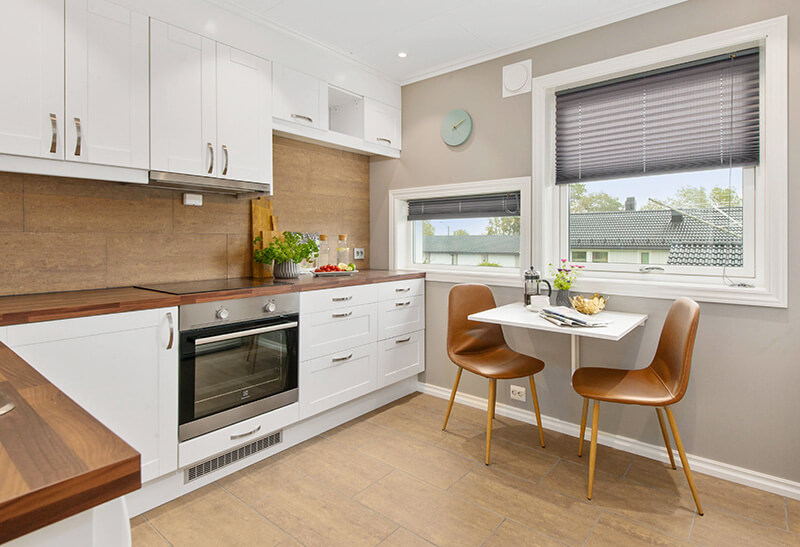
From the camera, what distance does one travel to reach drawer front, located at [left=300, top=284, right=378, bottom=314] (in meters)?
2.63

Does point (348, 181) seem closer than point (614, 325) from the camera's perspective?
No

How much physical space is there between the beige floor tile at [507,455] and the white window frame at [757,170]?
1039mm

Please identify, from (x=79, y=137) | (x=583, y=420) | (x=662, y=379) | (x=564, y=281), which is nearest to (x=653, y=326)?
(x=662, y=379)

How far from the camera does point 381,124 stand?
11.6ft

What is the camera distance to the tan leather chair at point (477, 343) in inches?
104

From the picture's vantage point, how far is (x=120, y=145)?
212cm

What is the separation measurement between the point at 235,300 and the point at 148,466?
81 centimetres

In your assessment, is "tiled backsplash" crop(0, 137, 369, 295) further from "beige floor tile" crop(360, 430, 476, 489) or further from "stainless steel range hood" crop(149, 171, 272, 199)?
"beige floor tile" crop(360, 430, 476, 489)

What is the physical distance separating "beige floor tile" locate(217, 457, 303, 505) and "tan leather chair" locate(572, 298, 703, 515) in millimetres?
1500

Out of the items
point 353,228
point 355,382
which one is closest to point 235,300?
point 355,382

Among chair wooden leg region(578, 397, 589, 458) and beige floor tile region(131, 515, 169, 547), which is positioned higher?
chair wooden leg region(578, 397, 589, 458)

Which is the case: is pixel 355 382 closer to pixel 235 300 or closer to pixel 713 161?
pixel 235 300

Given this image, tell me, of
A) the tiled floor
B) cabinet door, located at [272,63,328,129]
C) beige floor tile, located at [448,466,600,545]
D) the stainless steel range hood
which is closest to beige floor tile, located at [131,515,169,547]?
the tiled floor

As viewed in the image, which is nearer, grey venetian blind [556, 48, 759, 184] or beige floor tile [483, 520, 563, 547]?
beige floor tile [483, 520, 563, 547]
